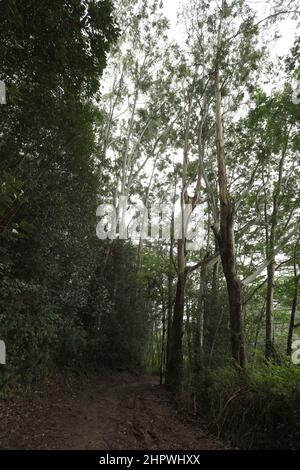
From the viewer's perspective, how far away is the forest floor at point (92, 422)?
474cm

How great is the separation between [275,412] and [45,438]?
4023mm

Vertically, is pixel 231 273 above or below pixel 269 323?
above

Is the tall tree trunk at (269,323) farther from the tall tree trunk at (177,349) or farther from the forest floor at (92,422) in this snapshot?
the forest floor at (92,422)

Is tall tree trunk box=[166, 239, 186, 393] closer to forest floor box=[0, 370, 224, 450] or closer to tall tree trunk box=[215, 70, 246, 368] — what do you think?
forest floor box=[0, 370, 224, 450]

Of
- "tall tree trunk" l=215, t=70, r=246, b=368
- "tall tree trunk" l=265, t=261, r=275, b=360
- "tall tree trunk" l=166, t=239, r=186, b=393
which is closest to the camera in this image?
"tall tree trunk" l=215, t=70, r=246, b=368

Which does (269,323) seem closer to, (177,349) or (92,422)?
(177,349)

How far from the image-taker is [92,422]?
5871 mm

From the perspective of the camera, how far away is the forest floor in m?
4.74

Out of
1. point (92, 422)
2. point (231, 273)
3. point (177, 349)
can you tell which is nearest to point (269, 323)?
point (177, 349)

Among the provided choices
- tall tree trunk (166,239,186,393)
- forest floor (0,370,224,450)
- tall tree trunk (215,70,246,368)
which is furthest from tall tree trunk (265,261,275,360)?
forest floor (0,370,224,450)

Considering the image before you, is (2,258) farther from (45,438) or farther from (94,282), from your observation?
(94,282)

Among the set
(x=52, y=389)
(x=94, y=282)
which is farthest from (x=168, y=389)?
(x=94, y=282)

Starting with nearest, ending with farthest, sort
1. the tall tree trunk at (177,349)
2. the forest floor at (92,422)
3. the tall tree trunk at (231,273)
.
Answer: the forest floor at (92,422) < the tall tree trunk at (231,273) < the tall tree trunk at (177,349)

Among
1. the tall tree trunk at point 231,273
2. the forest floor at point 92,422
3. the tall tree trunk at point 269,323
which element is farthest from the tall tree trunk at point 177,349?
the tall tree trunk at point 269,323
